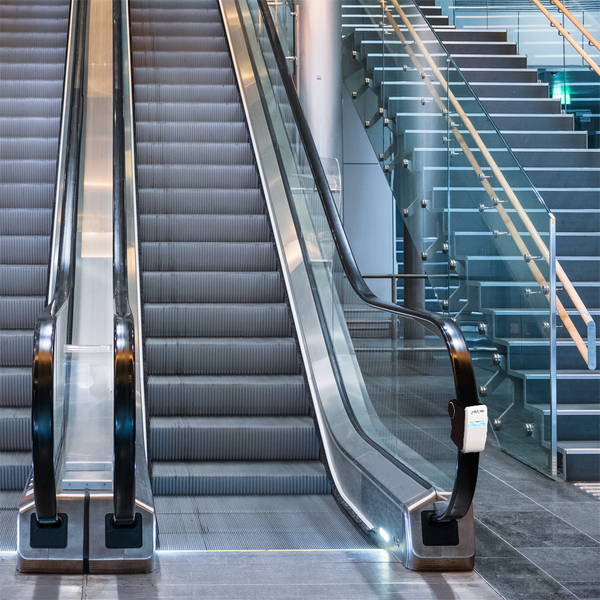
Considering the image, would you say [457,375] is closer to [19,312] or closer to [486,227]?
[486,227]

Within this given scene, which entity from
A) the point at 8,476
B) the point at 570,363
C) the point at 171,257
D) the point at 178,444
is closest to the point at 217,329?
the point at 171,257

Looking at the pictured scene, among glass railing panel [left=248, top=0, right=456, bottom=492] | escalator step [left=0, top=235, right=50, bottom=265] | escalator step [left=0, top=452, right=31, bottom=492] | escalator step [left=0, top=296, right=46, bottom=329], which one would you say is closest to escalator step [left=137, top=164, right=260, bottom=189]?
glass railing panel [left=248, top=0, right=456, bottom=492]

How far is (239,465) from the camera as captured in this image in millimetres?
4648

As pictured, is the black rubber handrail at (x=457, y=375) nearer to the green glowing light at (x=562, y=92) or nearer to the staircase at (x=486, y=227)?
the staircase at (x=486, y=227)

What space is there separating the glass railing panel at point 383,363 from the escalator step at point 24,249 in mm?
1820

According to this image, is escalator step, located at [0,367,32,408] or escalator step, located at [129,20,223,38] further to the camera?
escalator step, located at [129,20,223,38]

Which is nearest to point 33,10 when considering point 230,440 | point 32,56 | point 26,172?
point 32,56

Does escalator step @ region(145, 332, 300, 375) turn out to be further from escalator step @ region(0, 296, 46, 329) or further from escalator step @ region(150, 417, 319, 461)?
escalator step @ region(0, 296, 46, 329)

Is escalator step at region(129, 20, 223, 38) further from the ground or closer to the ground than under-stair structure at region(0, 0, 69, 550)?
further from the ground

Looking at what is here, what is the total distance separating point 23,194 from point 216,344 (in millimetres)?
2221

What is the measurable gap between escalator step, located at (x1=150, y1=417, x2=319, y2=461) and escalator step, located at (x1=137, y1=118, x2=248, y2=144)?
325 cm

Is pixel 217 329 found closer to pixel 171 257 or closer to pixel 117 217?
pixel 171 257

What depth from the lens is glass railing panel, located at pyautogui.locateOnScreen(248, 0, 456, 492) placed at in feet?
11.5

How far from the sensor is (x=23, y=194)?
21.1 feet
